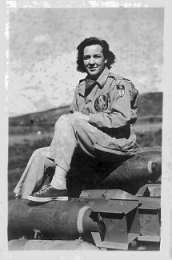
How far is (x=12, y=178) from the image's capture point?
4.50m

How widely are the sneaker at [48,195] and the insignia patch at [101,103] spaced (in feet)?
3.29

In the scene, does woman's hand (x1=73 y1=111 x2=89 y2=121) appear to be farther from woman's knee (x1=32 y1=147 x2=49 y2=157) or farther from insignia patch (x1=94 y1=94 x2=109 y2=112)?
woman's knee (x1=32 y1=147 x2=49 y2=157)

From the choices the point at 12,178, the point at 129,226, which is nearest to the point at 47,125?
the point at 12,178

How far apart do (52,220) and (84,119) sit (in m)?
1.11

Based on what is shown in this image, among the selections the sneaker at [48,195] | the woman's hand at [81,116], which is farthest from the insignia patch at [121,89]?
the sneaker at [48,195]

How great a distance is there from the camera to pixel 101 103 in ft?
14.5

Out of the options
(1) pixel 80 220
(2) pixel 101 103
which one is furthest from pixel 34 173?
(2) pixel 101 103

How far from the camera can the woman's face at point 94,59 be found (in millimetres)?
4434

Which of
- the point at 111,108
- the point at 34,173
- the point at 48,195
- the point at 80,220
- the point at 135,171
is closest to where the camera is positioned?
the point at 80,220

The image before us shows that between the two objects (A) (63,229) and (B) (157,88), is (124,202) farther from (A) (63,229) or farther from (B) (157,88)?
(B) (157,88)

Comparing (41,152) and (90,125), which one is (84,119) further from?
(41,152)

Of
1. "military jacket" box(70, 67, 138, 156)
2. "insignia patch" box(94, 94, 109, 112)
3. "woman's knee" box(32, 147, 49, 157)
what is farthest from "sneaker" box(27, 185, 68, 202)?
"insignia patch" box(94, 94, 109, 112)

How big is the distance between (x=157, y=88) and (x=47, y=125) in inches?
51.6

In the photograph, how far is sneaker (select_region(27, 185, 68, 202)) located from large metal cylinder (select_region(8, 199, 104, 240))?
0.05 m
